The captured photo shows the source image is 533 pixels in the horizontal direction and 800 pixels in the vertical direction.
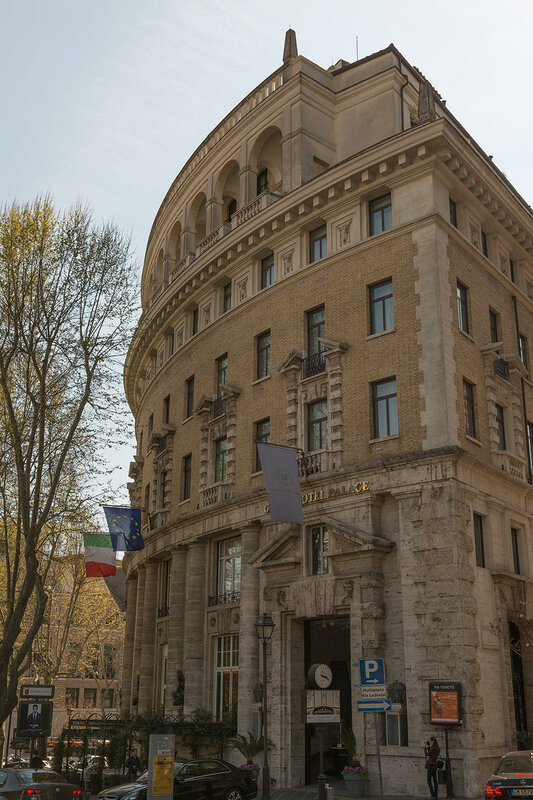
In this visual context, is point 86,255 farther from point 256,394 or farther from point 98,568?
point 98,568

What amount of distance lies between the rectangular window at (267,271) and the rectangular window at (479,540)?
536 inches

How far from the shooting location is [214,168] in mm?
40594

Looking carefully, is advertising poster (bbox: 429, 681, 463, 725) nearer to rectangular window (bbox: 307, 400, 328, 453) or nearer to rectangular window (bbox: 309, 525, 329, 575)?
rectangular window (bbox: 309, 525, 329, 575)

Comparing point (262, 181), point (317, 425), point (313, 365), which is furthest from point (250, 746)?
point (262, 181)

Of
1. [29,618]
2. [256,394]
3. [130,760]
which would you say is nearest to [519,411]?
[256,394]

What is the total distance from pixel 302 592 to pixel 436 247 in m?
12.6

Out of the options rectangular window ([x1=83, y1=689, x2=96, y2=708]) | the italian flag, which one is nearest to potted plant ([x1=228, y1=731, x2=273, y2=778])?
the italian flag

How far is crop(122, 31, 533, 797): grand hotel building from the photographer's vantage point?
23.9m

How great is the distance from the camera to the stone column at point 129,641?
4297 centimetres

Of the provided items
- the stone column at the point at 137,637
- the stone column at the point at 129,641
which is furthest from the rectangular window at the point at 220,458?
the stone column at the point at 129,641

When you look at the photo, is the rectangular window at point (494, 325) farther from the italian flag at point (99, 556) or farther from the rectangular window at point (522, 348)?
the italian flag at point (99, 556)

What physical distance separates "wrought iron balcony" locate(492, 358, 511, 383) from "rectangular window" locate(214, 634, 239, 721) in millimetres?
14446

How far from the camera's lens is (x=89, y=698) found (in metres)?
96.7

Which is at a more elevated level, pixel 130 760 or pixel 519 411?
pixel 519 411
